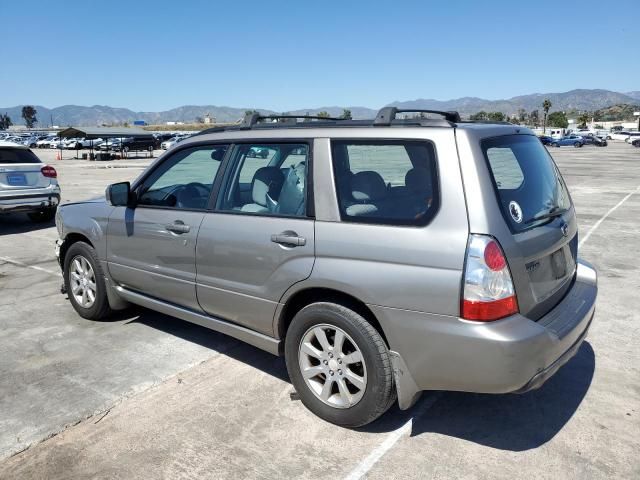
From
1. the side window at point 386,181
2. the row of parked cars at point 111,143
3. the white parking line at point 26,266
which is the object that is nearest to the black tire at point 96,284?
the white parking line at point 26,266

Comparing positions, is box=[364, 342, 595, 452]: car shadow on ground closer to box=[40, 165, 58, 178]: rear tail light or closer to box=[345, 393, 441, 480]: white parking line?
box=[345, 393, 441, 480]: white parking line

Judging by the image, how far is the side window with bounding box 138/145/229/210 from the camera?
3.92 meters

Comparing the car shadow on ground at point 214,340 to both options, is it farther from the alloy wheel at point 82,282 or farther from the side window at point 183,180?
the side window at point 183,180

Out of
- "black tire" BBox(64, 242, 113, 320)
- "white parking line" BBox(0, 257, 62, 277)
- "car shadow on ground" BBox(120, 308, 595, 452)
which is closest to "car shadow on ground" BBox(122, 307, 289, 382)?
"car shadow on ground" BBox(120, 308, 595, 452)

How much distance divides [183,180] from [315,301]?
1.86 m

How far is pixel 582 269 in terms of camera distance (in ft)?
12.4

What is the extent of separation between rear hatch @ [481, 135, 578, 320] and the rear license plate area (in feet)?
30.0

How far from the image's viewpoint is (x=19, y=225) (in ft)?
34.6

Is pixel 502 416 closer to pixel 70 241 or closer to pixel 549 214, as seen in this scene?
pixel 549 214

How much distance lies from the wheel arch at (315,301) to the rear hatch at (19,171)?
8181 millimetres

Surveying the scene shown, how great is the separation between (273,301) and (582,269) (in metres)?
2.22

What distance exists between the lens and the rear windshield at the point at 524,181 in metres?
2.84

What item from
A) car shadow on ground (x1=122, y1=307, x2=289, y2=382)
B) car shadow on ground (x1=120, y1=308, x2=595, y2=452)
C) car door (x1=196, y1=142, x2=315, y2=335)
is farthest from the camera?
car shadow on ground (x1=122, y1=307, x2=289, y2=382)

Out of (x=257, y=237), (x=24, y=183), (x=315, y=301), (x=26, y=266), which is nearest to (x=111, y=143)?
(x=24, y=183)
